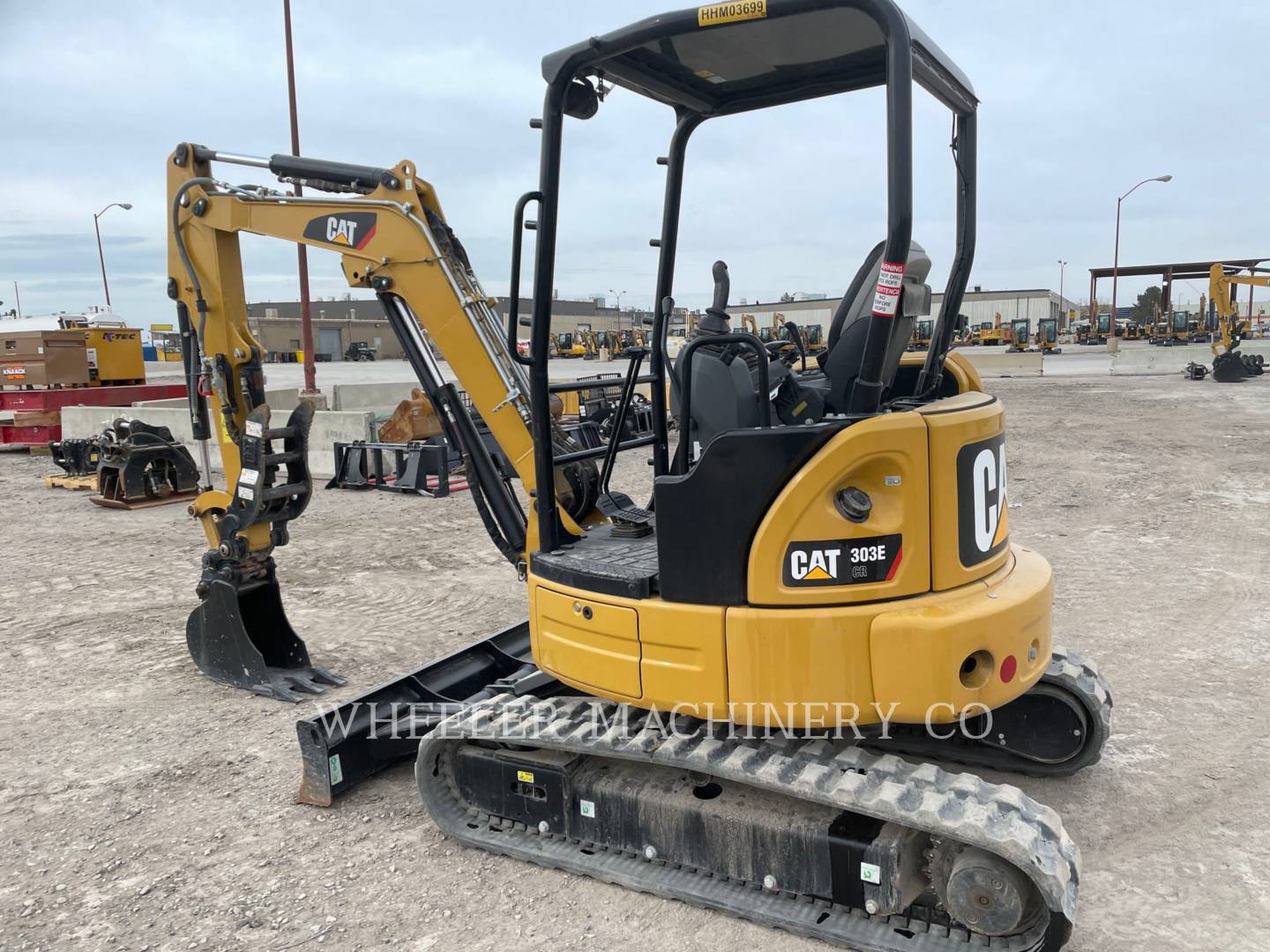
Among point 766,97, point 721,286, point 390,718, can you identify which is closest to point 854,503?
point 721,286

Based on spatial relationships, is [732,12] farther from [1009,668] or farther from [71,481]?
[71,481]

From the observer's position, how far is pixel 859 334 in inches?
138

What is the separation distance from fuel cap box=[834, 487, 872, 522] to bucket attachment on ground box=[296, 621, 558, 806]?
1.69 meters

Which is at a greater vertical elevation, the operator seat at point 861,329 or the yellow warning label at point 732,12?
the yellow warning label at point 732,12

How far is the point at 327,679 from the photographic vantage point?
5.67m

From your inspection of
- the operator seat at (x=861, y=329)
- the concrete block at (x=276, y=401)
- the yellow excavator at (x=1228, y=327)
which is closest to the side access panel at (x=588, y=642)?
the operator seat at (x=861, y=329)

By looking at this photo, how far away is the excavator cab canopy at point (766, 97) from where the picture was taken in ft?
9.57

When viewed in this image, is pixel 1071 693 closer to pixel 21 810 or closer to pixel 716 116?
pixel 716 116

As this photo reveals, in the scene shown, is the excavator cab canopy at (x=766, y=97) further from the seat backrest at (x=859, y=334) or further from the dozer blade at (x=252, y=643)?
the dozer blade at (x=252, y=643)

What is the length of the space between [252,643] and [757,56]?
4.24 m

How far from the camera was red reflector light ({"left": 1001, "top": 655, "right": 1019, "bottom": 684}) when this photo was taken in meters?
3.22

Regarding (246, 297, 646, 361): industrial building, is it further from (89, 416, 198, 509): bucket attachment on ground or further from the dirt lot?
the dirt lot

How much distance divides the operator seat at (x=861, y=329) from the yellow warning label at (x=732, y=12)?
929mm

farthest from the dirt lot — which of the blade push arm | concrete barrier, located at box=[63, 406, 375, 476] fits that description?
concrete barrier, located at box=[63, 406, 375, 476]
